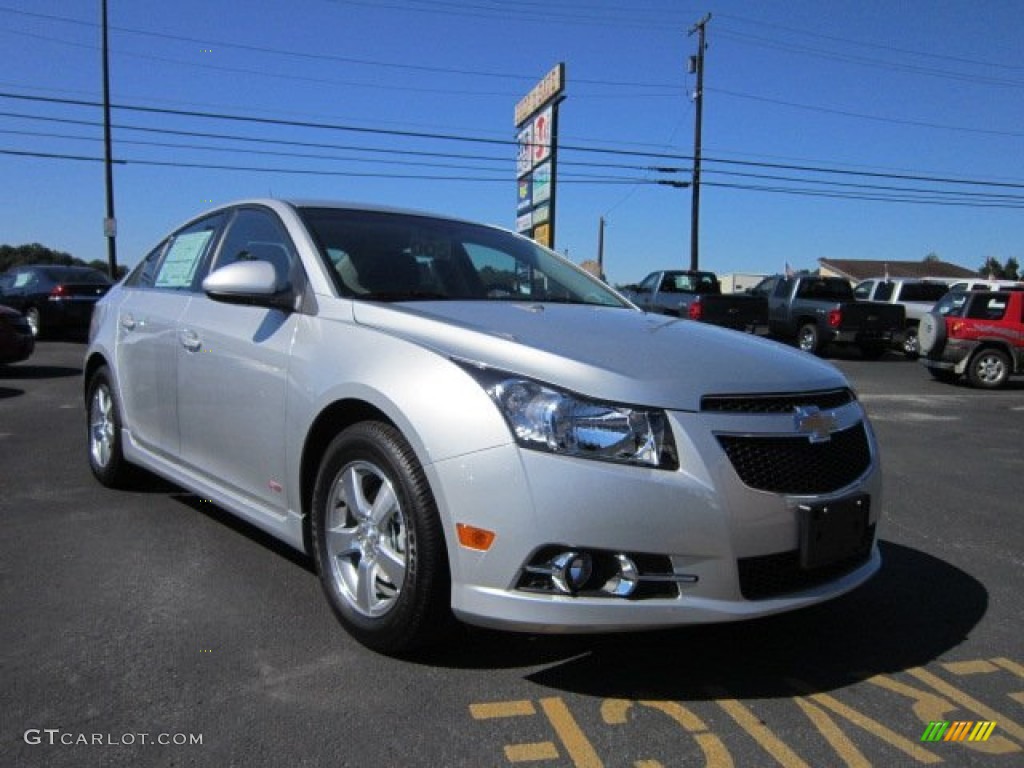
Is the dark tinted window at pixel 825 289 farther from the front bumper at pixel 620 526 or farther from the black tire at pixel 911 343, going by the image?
the front bumper at pixel 620 526

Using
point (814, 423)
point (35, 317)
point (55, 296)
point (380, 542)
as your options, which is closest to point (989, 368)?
point (814, 423)

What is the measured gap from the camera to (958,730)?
2.57 meters

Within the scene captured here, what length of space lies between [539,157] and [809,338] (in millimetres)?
9104

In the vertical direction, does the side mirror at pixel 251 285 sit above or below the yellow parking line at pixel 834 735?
above

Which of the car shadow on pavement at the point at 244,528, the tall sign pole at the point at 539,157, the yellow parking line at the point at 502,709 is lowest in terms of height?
the yellow parking line at the point at 502,709

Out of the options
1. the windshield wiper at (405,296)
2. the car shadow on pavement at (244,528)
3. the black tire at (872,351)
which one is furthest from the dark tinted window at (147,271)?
the black tire at (872,351)

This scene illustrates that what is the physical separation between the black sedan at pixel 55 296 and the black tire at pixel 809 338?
15055 millimetres

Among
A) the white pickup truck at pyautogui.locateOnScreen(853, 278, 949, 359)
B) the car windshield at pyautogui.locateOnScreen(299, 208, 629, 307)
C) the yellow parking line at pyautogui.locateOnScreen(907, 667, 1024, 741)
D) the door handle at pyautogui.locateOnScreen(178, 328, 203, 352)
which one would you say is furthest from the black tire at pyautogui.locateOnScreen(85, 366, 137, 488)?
the white pickup truck at pyautogui.locateOnScreen(853, 278, 949, 359)

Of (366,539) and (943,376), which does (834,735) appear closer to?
(366,539)

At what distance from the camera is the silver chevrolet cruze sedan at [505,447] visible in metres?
2.51

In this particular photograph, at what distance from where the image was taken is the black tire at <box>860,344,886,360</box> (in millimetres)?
19016

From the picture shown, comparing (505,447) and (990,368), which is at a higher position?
(505,447)

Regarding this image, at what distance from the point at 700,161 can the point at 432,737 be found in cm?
3046

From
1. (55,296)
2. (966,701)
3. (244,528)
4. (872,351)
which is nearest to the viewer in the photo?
(966,701)
